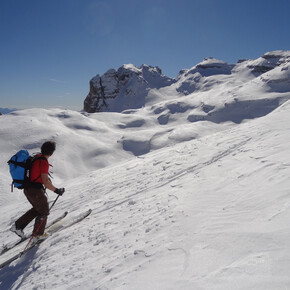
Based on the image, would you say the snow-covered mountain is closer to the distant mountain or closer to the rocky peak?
the distant mountain

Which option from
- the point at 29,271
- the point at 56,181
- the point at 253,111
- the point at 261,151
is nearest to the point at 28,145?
the point at 56,181

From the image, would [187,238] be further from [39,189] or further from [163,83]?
[163,83]

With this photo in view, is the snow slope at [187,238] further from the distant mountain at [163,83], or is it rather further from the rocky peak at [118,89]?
the rocky peak at [118,89]

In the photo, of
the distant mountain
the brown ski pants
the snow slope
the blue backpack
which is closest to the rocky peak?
the distant mountain

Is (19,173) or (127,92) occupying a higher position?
(127,92)

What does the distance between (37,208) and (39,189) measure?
0.46 metres

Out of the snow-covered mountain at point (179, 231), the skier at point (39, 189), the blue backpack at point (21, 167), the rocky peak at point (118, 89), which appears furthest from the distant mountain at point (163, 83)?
the blue backpack at point (21, 167)

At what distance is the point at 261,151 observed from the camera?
21.0 feet

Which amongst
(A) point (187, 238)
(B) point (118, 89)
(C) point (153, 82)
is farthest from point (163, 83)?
(A) point (187, 238)

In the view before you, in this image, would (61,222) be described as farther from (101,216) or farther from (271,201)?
(271,201)

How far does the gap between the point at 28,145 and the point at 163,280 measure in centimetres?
1793

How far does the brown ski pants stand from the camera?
4789 mm

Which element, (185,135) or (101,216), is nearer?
(101,216)

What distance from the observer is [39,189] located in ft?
15.8
